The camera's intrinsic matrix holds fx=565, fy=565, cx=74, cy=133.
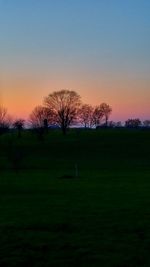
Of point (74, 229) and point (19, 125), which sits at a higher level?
point (19, 125)

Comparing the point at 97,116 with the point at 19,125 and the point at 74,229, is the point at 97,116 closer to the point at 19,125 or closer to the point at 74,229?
the point at 19,125

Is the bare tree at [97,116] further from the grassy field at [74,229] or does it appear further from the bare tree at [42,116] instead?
the grassy field at [74,229]

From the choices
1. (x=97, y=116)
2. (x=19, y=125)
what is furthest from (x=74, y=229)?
(x=97, y=116)

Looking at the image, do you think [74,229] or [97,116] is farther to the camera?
[97,116]

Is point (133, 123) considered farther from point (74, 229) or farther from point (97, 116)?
point (74, 229)

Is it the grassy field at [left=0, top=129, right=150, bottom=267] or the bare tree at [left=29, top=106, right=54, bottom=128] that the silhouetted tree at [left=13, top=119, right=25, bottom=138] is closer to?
the bare tree at [left=29, top=106, right=54, bottom=128]

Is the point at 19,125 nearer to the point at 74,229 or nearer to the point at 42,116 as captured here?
Answer: the point at 42,116

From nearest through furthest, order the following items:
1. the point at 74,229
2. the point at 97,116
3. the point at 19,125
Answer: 1. the point at 74,229
2. the point at 19,125
3. the point at 97,116

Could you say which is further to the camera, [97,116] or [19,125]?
[97,116]

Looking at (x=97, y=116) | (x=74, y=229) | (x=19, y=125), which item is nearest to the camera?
(x=74, y=229)

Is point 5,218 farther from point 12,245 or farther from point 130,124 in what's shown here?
point 130,124

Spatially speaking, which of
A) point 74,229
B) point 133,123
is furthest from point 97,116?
point 74,229

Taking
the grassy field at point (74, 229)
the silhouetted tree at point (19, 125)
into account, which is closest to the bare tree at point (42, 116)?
the silhouetted tree at point (19, 125)

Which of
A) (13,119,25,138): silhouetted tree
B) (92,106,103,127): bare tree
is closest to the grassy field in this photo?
(13,119,25,138): silhouetted tree
